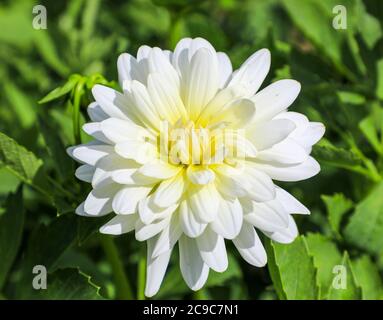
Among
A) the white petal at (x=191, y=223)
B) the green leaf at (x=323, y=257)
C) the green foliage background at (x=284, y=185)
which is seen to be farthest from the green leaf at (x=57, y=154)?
the green leaf at (x=323, y=257)

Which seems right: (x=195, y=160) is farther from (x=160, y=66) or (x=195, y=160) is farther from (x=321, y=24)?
(x=321, y=24)

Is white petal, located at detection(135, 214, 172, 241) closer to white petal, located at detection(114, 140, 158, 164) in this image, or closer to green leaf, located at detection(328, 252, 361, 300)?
white petal, located at detection(114, 140, 158, 164)

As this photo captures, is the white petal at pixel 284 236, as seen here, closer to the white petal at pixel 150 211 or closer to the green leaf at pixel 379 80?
→ the white petal at pixel 150 211

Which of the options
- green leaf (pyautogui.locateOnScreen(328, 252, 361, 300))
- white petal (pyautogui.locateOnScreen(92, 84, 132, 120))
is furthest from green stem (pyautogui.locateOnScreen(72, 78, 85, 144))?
green leaf (pyautogui.locateOnScreen(328, 252, 361, 300))

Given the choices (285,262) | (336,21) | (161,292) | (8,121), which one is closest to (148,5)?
(8,121)

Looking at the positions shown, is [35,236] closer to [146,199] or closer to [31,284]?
[31,284]

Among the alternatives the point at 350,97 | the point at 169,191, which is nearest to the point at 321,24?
the point at 350,97
